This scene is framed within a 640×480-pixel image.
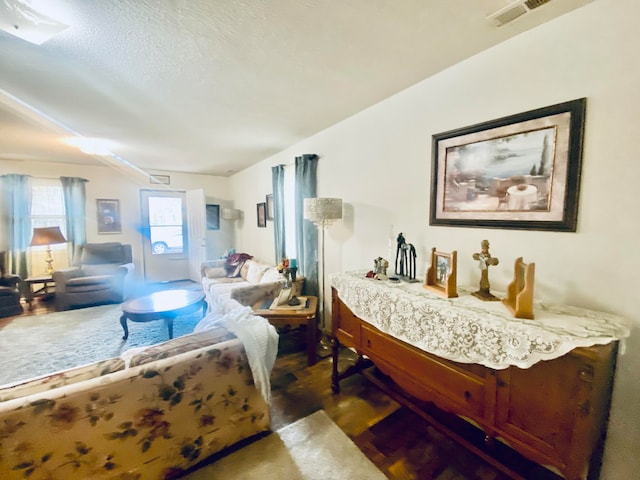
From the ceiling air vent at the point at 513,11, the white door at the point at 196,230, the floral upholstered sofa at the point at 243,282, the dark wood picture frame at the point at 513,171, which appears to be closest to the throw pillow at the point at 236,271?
the floral upholstered sofa at the point at 243,282

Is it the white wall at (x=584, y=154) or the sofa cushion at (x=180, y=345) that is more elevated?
the white wall at (x=584, y=154)

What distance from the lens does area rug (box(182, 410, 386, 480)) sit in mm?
1454

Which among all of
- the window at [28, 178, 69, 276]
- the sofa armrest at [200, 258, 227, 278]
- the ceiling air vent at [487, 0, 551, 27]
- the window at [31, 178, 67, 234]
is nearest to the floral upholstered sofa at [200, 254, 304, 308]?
the sofa armrest at [200, 258, 227, 278]

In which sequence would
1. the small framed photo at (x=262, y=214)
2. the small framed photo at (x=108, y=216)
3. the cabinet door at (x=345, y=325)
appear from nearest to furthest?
the cabinet door at (x=345, y=325)
the small framed photo at (x=262, y=214)
the small framed photo at (x=108, y=216)

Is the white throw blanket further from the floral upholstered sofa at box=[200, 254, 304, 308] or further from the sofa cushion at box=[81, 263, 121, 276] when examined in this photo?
the sofa cushion at box=[81, 263, 121, 276]

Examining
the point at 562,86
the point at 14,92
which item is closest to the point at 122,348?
the point at 14,92

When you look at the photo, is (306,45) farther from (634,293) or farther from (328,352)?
(328,352)

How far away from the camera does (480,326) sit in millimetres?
1181

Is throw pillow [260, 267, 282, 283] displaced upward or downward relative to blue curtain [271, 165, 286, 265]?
downward

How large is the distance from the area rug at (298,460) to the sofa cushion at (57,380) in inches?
30.0

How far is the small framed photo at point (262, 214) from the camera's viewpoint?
15.3ft

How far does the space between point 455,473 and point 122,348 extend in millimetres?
3232

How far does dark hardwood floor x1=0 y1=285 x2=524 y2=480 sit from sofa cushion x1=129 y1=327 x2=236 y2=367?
0.79 meters

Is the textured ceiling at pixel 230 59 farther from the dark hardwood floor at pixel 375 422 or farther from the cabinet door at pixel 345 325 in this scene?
the dark hardwood floor at pixel 375 422
